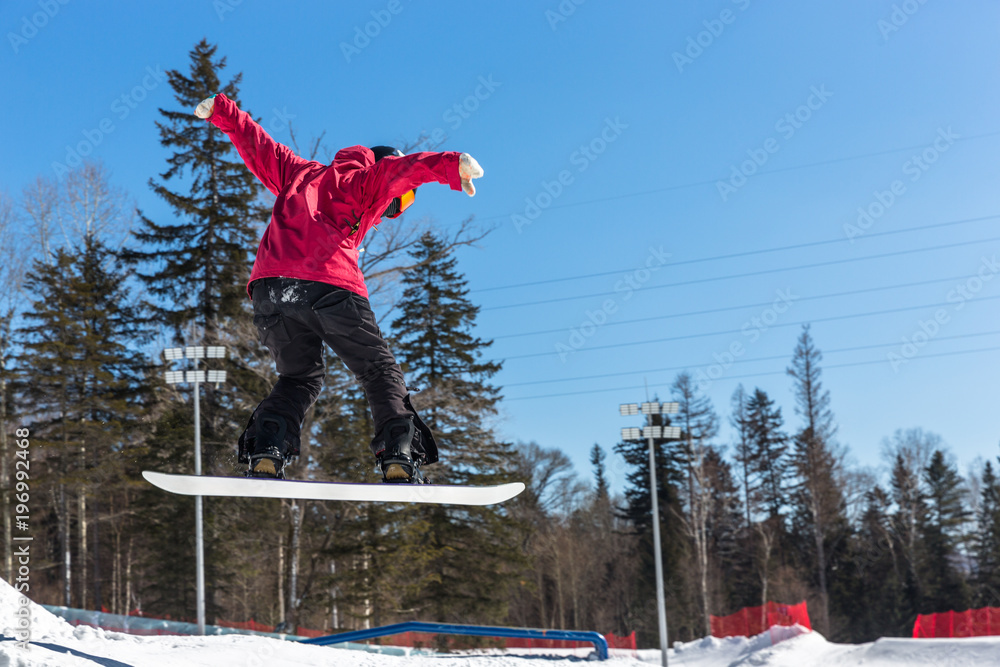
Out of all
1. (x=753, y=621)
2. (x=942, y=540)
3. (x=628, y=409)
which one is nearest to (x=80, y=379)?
(x=628, y=409)

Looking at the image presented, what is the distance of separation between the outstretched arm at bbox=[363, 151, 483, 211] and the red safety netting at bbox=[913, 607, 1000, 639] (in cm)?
2199

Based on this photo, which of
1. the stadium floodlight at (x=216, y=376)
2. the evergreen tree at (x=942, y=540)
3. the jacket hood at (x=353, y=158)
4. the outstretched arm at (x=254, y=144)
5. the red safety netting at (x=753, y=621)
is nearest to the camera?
the jacket hood at (x=353, y=158)

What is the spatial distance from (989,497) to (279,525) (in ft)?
99.7

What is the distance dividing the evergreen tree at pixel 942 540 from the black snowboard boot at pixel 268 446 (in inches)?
1341

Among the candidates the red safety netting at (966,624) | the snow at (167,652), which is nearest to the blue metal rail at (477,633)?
the snow at (167,652)

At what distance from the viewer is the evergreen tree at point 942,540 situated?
99.8 feet

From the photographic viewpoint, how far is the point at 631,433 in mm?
21531

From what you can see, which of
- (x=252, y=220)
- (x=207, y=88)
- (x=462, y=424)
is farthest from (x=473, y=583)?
(x=207, y=88)

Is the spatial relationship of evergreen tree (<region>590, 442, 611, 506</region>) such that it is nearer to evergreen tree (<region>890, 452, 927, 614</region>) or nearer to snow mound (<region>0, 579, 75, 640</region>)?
evergreen tree (<region>890, 452, 927, 614</region>)

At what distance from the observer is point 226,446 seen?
60.9 feet

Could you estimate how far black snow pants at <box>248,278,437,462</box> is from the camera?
11.6 feet

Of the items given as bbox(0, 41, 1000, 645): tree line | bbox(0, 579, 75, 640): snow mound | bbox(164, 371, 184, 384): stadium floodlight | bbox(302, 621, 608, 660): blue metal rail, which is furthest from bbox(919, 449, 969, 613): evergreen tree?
bbox(0, 579, 75, 640): snow mound

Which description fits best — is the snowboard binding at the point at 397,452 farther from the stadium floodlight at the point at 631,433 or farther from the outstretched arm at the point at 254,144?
the stadium floodlight at the point at 631,433

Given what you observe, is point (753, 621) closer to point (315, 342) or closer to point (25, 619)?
point (25, 619)
